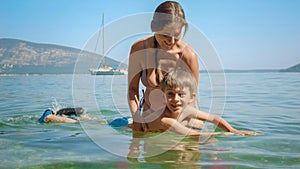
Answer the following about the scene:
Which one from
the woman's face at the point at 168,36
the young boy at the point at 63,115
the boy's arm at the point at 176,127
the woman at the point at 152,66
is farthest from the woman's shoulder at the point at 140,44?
the young boy at the point at 63,115

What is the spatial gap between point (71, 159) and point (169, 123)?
164 centimetres

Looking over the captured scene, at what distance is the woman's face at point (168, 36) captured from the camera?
4316 mm

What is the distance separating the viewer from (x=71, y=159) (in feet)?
10.8

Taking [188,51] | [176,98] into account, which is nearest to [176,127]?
[176,98]

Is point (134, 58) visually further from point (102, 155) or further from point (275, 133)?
point (275, 133)

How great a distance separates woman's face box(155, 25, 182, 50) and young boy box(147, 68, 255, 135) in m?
0.41

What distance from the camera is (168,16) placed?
431 cm

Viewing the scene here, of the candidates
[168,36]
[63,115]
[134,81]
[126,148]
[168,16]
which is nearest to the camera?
[126,148]

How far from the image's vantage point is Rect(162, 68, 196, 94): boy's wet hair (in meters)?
4.43

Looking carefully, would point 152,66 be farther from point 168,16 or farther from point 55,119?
point 55,119

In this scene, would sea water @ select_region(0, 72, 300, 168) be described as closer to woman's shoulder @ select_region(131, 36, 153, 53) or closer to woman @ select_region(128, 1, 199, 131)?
woman @ select_region(128, 1, 199, 131)

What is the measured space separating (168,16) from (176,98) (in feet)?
3.66

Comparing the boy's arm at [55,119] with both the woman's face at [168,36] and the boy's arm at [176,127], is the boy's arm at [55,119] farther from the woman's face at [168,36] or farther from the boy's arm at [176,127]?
the woman's face at [168,36]

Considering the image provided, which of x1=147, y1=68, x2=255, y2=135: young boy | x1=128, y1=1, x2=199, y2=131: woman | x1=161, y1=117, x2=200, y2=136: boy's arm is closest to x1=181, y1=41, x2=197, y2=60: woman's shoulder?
x1=128, y1=1, x2=199, y2=131: woman
